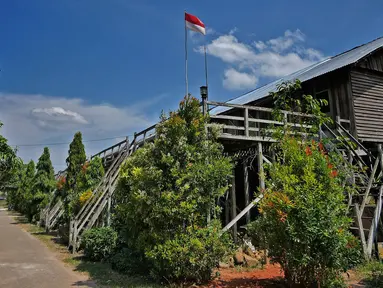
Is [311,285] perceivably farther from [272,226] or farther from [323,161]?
[323,161]

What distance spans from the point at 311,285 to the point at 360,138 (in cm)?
866

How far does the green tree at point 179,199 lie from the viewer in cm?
724

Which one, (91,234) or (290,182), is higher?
(290,182)

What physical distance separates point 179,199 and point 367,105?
1064 cm

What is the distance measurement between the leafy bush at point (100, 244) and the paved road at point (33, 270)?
3.19 ft

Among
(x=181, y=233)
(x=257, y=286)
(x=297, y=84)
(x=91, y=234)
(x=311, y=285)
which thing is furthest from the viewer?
(x=91, y=234)

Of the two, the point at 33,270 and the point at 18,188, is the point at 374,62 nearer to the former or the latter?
the point at 33,270

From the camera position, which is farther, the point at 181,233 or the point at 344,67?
the point at 344,67

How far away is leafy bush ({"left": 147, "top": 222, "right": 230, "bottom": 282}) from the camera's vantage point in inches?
279

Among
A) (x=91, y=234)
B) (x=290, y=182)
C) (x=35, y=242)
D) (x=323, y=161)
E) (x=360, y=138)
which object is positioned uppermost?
(x=360, y=138)

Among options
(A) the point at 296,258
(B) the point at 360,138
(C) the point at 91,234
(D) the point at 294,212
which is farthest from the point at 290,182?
(B) the point at 360,138

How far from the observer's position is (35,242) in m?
15.2

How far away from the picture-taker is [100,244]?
34.5ft

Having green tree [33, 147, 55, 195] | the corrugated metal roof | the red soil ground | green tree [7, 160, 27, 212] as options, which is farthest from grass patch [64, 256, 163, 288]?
green tree [7, 160, 27, 212]
